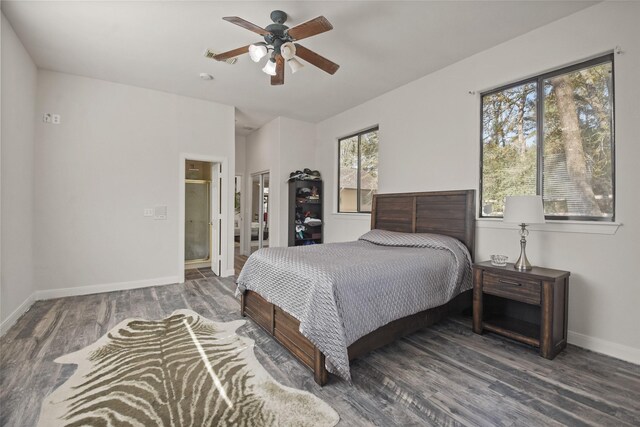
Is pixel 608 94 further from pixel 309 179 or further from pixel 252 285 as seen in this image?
pixel 309 179

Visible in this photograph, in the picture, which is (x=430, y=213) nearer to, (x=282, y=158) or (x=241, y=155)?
(x=282, y=158)

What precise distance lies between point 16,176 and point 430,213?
4614 mm

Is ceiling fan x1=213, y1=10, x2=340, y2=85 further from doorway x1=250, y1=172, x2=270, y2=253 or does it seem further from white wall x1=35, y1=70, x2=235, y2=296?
doorway x1=250, y1=172, x2=270, y2=253

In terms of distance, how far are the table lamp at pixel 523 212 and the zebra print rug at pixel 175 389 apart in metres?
2.06

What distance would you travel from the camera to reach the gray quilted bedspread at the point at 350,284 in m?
1.87

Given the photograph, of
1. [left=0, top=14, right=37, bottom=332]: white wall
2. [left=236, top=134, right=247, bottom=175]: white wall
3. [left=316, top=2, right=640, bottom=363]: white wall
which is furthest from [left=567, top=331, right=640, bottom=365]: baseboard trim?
[left=236, top=134, right=247, bottom=175]: white wall

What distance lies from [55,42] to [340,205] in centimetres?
428

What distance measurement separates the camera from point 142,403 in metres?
1.69

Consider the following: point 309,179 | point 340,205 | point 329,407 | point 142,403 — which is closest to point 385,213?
point 340,205

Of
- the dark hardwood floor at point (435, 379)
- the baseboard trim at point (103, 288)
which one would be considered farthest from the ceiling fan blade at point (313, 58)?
the baseboard trim at point (103, 288)

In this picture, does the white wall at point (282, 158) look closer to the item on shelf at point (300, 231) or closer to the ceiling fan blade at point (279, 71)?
the item on shelf at point (300, 231)

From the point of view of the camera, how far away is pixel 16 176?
299 centimetres

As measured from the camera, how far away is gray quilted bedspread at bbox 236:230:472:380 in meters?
1.87

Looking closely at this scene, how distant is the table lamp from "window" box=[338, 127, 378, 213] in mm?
2239
